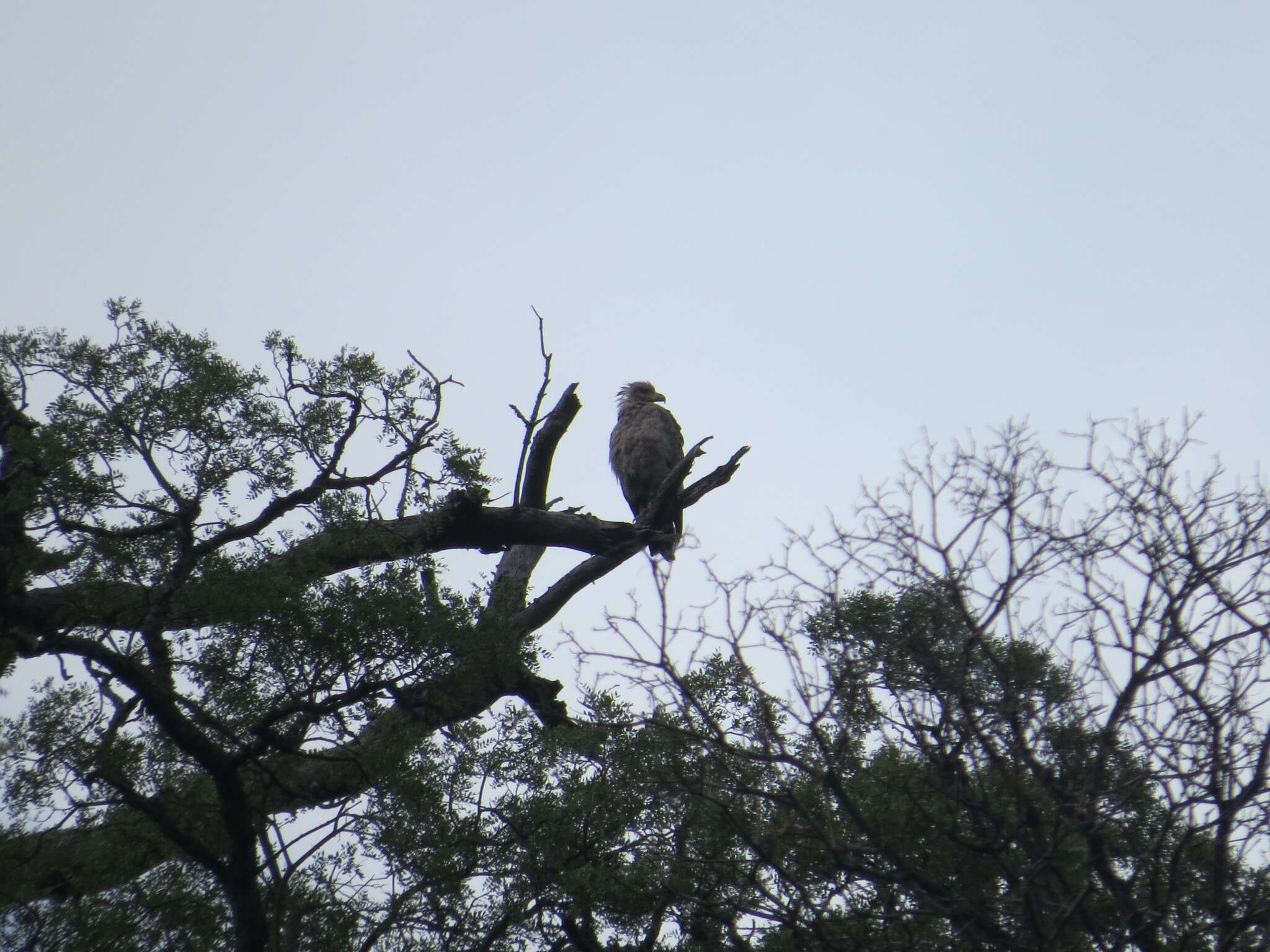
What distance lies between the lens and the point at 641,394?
40.8ft

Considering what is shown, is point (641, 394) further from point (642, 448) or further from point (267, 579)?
point (267, 579)

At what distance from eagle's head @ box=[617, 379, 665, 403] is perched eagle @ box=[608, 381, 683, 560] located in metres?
0.03

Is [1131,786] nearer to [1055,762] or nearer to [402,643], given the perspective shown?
[1055,762]

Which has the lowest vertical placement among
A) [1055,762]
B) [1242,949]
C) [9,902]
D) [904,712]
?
[1242,949]

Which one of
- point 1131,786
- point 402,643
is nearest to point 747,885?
point 1131,786

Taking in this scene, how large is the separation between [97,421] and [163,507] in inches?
20.0

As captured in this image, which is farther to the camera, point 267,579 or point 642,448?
point 642,448

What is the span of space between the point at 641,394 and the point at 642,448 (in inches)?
38.6

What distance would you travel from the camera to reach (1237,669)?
3998 millimetres

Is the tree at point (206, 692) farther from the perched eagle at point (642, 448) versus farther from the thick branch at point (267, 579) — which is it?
the perched eagle at point (642, 448)

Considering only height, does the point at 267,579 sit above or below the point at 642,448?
below

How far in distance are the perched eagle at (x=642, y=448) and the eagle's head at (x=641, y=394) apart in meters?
0.03

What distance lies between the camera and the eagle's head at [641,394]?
12375mm

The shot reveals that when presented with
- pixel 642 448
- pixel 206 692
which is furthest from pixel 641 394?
pixel 206 692
